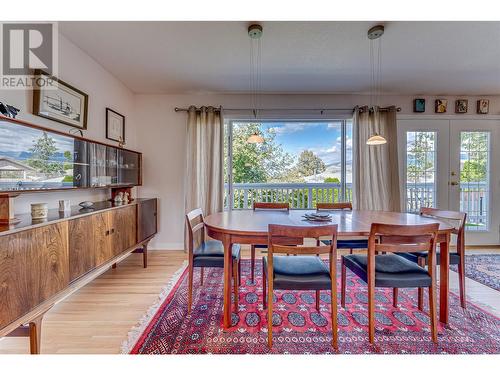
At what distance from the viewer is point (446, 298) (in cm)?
174

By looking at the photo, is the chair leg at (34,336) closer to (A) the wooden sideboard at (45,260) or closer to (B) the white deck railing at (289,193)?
(A) the wooden sideboard at (45,260)

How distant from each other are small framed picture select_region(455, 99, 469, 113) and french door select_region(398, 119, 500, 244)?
0.17 metres

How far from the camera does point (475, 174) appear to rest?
150 inches

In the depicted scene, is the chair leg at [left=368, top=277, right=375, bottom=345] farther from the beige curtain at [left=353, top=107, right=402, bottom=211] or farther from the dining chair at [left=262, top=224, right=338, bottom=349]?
the beige curtain at [left=353, top=107, right=402, bottom=211]

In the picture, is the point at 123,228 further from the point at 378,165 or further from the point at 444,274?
the point at 378,165

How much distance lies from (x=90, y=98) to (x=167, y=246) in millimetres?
2335

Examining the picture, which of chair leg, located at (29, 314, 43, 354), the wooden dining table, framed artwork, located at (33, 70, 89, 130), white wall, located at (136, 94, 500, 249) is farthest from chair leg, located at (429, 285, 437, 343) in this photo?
framed artwork, located at (33, 70, 89, 130)

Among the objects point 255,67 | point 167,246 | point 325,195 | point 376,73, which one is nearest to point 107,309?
point 167,246

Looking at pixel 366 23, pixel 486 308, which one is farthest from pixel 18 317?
pixel 486 308

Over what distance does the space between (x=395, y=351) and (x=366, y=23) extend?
2578mm

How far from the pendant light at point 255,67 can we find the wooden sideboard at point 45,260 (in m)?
1.71

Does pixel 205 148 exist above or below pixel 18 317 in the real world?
above
